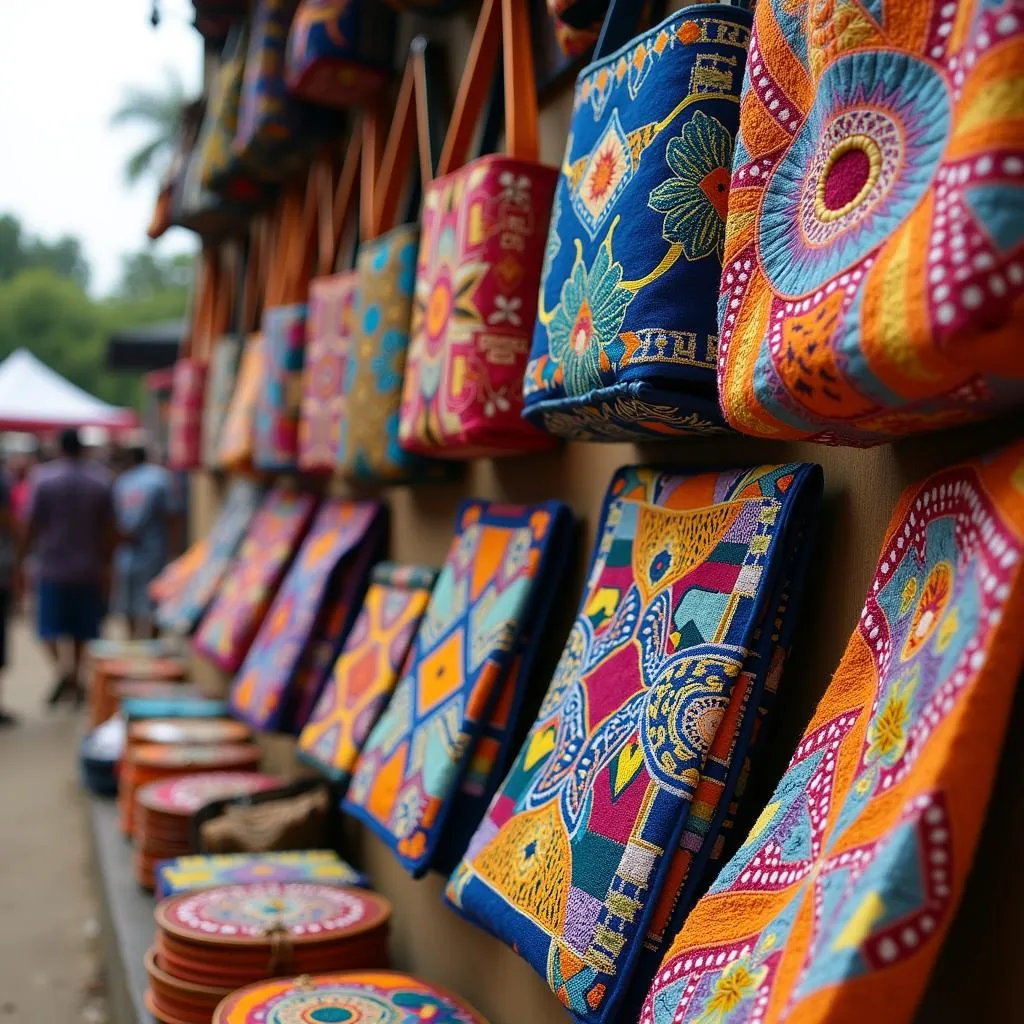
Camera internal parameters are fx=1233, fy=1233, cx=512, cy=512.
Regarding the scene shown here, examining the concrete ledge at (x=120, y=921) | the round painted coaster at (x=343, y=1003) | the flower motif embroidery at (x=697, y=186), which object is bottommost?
the concrete ledge at (x=120, y=921)

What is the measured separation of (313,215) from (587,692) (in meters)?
2.34

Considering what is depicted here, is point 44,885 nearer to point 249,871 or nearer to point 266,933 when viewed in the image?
point 249,871

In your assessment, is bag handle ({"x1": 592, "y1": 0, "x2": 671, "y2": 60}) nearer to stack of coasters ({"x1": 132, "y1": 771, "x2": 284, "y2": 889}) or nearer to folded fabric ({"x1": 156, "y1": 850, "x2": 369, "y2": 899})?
folded fabric ({"x1": 156, "y1": 850, "x2": 369, "y2": 899})

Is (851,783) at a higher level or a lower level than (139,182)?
lower

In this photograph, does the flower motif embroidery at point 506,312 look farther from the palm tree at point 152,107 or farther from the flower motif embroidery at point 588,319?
the palm tree at point 152,107

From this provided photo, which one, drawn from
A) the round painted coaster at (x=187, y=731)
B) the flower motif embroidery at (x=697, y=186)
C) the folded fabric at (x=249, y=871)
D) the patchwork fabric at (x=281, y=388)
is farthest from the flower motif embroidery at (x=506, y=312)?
the round painted coaster at (x=187, y=731)

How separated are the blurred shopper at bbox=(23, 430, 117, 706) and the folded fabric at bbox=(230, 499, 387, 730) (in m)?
4.00

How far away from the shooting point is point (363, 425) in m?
2.34

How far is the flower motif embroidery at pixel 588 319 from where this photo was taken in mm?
1301

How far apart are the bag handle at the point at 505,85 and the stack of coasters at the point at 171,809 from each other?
1424mm

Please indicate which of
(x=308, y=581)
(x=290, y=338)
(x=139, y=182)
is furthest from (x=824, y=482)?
(x=139, y=182)

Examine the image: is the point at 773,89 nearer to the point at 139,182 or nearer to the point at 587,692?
the point at 587,692

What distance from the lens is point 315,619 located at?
276 centimetres

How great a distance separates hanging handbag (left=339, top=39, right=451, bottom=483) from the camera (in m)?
2.25
